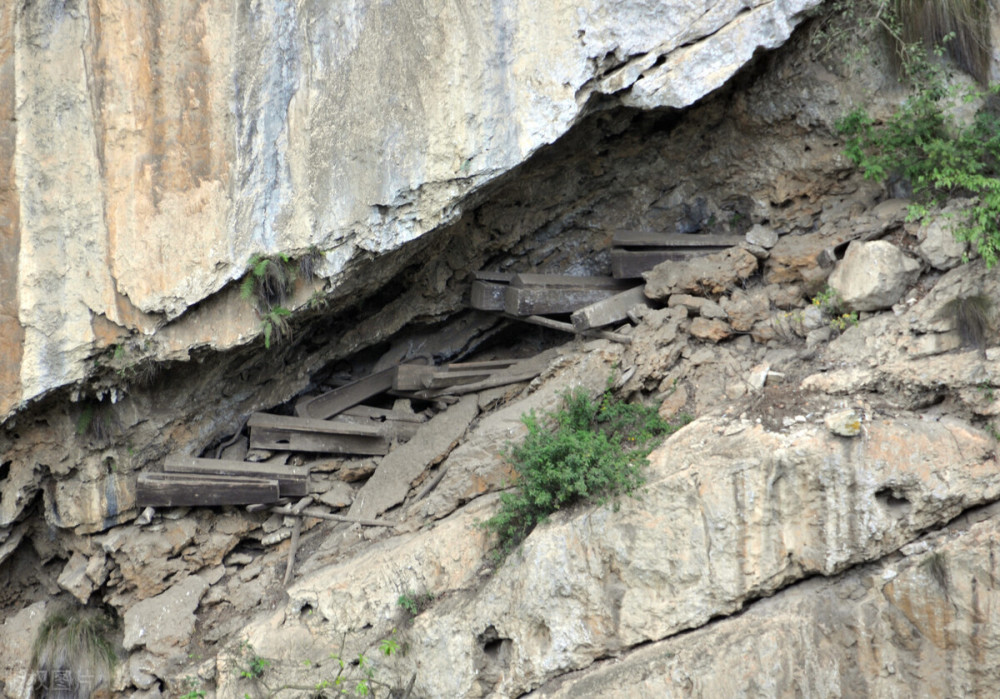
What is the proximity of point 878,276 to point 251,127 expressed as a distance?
4.57m

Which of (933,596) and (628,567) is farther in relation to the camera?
(628,567)

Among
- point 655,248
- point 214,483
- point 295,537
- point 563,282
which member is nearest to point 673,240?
point 655,248

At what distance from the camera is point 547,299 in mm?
7750

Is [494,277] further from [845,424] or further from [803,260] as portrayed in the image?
[845,424]

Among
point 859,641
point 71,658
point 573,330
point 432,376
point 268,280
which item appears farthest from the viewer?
point 432,376

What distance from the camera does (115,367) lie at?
22.1 feet

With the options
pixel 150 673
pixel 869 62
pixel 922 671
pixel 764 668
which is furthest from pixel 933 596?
pixel 150 673

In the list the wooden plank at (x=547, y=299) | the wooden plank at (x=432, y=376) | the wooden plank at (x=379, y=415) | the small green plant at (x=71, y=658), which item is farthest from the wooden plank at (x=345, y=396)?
the small green plant at (x=71, y=658)

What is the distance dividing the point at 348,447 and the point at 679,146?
3.86m

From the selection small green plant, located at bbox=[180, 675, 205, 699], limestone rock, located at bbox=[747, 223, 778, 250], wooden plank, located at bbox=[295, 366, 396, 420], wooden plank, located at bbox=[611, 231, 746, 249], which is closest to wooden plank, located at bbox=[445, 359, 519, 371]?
wooden plank, located at bbox=[295, 366, 396, 420]

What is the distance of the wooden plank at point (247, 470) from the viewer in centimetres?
747

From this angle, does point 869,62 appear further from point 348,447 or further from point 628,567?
point 348,447

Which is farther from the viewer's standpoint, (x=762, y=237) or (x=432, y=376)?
(x=432, y=376)

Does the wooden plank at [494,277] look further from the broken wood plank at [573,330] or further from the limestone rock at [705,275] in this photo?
the limestone rock at [705,275]
